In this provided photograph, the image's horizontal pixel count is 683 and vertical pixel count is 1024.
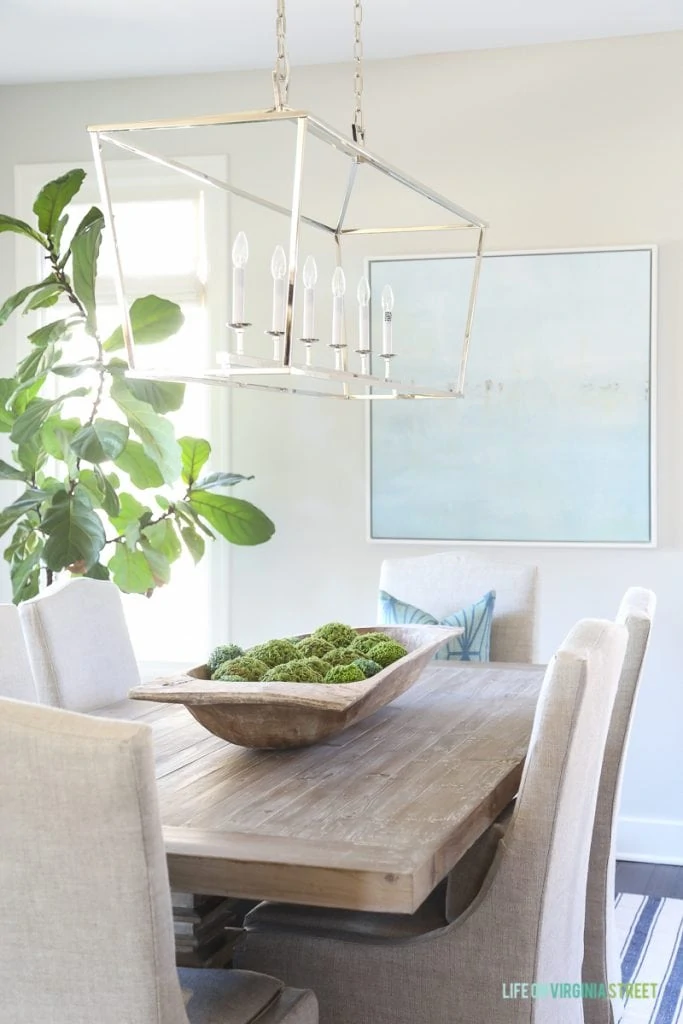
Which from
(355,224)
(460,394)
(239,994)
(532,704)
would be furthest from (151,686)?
(355,224)

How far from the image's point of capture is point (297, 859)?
5.83 feet

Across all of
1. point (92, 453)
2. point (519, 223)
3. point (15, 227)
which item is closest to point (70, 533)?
point (92, 453)

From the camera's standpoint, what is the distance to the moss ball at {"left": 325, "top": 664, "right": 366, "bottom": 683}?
2.53m

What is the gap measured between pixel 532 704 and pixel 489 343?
1.85 m

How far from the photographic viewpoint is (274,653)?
2637 mm

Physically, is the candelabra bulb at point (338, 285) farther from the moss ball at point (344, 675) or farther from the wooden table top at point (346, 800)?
the wooden table top at point (346, 800)

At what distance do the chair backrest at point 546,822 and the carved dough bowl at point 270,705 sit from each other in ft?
1.39

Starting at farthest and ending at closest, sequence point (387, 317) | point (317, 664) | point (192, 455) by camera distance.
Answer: point (192, 455), point (387, 317), point (317, 664)

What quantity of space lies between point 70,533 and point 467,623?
4.24 feet

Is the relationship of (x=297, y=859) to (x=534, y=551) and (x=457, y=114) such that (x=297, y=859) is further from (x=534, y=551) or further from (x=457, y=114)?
(x=457, y=114)

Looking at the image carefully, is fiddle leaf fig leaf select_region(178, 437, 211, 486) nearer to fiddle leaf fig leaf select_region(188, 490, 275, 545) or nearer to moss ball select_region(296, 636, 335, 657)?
fiddle leaf fig leaf select_region(188, 490, 275, 545)

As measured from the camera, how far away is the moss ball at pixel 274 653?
8.63 feet

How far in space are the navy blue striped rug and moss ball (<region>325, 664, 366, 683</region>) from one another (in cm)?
125

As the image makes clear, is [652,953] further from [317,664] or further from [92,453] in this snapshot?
[92,453]
